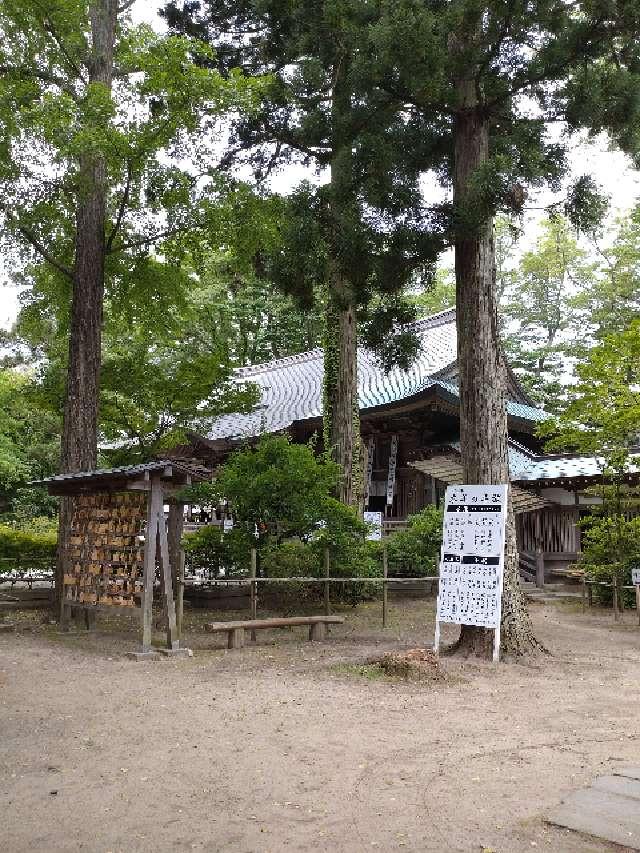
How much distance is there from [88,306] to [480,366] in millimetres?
6576

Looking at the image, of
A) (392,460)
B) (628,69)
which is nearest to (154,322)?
(392,460)

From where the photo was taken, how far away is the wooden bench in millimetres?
8859

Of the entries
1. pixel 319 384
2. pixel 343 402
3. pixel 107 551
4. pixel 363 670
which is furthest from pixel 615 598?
pixel 319 384

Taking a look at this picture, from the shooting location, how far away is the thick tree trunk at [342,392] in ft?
45.8

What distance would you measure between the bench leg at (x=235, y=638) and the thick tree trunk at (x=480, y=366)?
2640 mm

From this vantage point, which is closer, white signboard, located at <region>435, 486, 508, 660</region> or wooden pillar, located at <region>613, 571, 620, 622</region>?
white signboard, located at <region>435, 486, 508, 660</region>

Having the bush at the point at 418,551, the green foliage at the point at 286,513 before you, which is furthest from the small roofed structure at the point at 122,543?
the bush at the point at 418,551

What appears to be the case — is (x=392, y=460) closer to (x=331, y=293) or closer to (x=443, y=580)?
(x=331, y=293)

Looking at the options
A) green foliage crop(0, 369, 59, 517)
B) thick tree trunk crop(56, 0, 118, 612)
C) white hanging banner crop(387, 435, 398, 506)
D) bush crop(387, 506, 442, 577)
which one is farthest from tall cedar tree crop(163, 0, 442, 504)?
green foliage crop(0, 369, 59, 517)

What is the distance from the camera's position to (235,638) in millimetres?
9039

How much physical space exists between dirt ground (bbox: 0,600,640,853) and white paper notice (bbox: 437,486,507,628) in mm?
580

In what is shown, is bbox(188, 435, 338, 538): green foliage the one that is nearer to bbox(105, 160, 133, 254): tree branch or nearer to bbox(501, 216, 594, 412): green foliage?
bbox(105, 160, 133, 254): tree branch

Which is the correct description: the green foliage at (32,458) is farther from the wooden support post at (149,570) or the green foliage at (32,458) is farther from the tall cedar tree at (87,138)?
the wooden support post at (149,570)

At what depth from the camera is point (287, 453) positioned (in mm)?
11188
